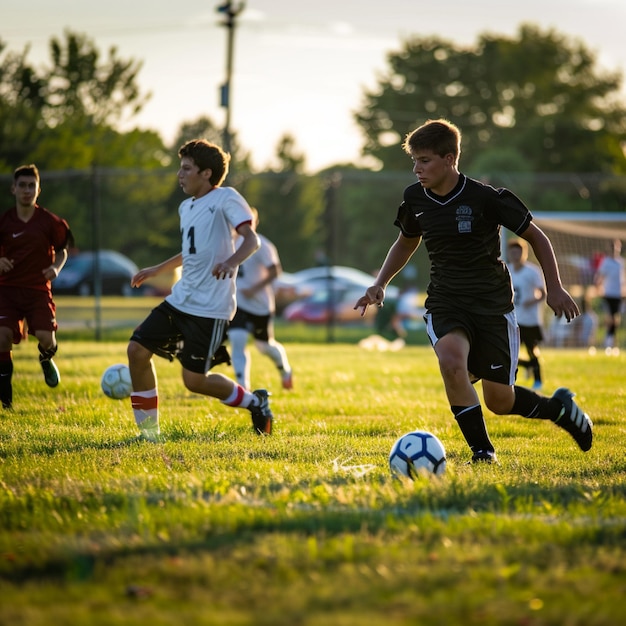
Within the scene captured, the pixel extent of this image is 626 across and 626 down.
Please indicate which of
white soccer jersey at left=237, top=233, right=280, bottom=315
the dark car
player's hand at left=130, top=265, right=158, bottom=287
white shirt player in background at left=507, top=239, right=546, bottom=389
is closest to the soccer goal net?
white shirt player in background at left=507, top=239, right=546, bottom=389

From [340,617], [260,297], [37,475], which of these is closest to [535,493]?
[340,617]

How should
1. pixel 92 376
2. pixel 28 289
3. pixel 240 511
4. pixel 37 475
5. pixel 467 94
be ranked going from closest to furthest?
pixel 240 511 < pixel 37 475 < pixel 28 289 < pixel 92 376 < pixel 467 94

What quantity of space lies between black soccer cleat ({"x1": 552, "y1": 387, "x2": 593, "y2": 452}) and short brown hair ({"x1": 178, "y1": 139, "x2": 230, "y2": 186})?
8.46ft

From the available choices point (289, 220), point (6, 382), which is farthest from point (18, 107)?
point (6, 382)

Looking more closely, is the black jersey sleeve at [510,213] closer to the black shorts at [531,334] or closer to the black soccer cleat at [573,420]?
the black soccer cleat at [573,420]

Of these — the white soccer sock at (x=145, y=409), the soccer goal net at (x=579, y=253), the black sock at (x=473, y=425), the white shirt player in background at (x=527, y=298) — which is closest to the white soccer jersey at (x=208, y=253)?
the white soccer sock at (x=145, y=409)

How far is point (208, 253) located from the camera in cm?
654

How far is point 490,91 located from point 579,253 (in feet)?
121

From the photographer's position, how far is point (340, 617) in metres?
2.80

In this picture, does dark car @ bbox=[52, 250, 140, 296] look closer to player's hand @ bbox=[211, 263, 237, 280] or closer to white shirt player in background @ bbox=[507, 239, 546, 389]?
white shirt player in background @ bbox=[507, 239, 546, 389]

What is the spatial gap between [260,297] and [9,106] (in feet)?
67.1

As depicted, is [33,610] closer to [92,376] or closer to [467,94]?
[92,376]

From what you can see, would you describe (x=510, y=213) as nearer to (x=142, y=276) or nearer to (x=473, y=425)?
(x=473, y=425)

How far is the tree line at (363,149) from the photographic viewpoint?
2539 cm
